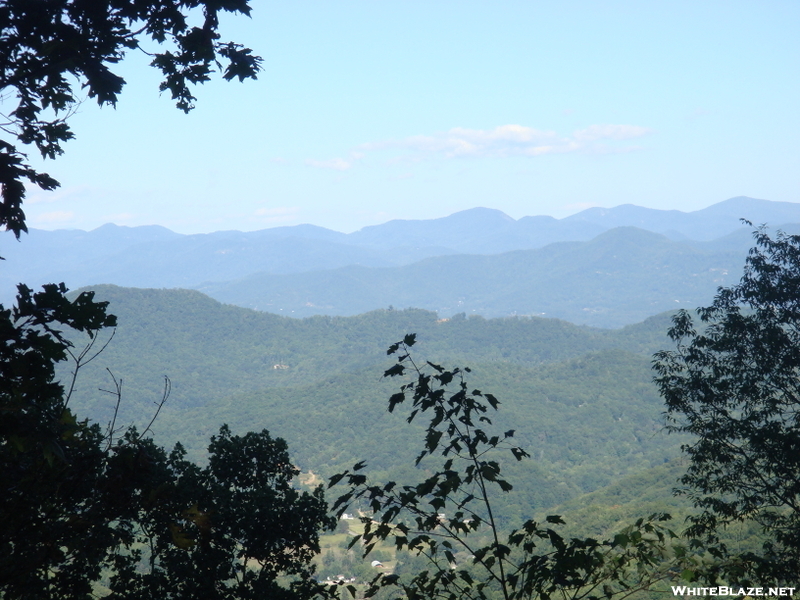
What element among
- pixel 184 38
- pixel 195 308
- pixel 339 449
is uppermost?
pixel 184 38

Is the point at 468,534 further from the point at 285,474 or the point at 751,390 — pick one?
the point at 751,390

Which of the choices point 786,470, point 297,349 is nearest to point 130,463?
point 786,470

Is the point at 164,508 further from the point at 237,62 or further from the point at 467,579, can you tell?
the point at 237,62

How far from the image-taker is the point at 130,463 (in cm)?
256

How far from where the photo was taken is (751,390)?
30.0 feet

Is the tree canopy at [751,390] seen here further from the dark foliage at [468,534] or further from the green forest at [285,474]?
the dark foliage at [468,534]

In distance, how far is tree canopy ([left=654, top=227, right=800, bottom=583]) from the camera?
344 inches

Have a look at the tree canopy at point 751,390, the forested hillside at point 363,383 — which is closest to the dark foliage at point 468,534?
the tree canopy at point 751,390

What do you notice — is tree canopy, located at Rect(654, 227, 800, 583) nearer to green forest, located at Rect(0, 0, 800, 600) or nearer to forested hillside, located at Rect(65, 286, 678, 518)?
green forest, located at Rect(0, 0, 800, 600)

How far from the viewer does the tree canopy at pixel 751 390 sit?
8727mm

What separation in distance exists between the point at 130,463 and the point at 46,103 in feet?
8.56

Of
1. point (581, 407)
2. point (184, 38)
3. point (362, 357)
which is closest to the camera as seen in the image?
point (184, 38)

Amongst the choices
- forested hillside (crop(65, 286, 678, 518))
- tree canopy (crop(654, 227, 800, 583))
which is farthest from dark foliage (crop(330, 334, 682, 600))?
forested hillside (crop(65, 286, 678, 518))

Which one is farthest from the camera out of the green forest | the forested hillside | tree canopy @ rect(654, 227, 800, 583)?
the forested hillside
